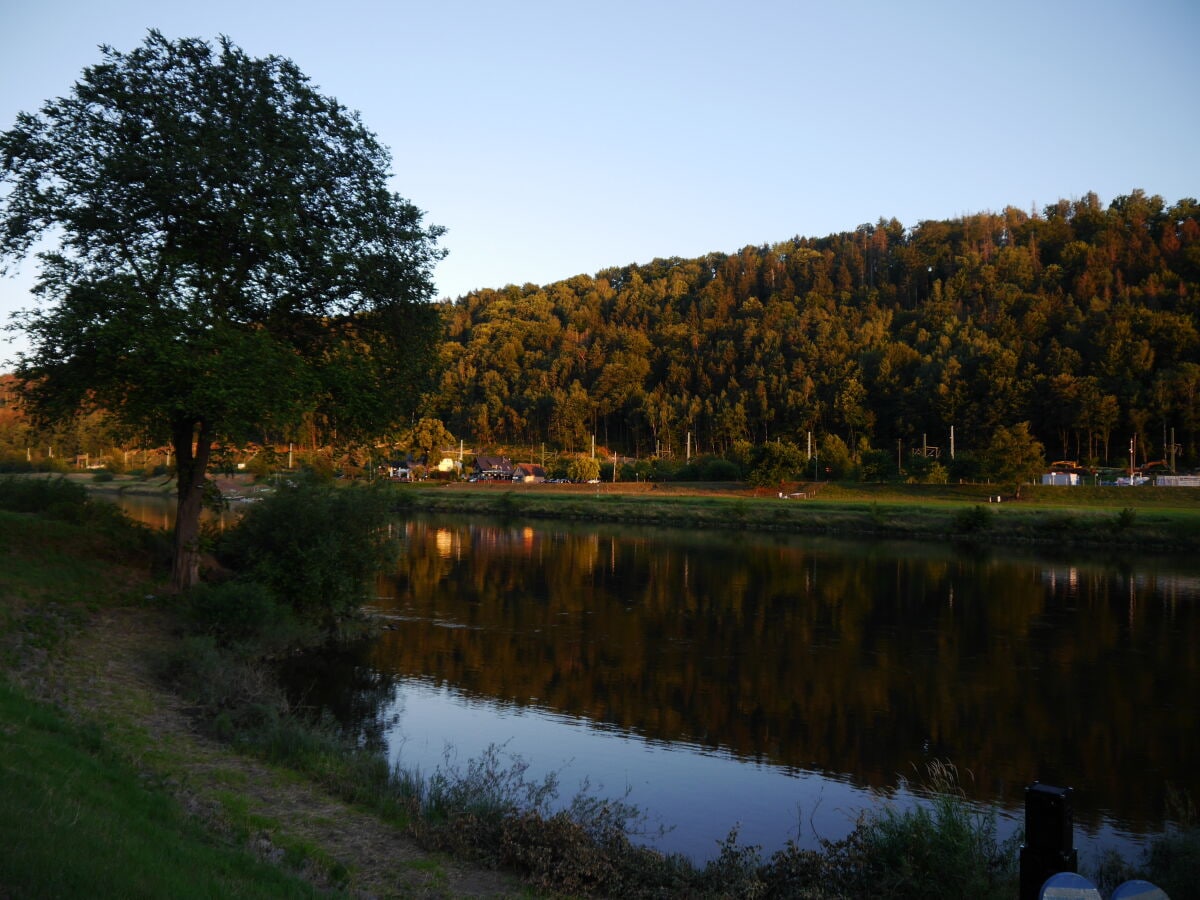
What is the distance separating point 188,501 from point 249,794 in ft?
36.6

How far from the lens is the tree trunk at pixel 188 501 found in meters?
18.4

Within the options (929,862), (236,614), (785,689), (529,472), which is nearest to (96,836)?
(929,862)

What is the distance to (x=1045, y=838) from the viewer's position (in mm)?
3562

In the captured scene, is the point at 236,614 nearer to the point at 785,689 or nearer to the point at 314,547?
the point at 314,547

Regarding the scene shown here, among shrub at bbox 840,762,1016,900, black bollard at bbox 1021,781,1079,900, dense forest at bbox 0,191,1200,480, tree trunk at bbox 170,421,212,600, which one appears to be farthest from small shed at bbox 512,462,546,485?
black bollard at bbox 1021,781,1079,900

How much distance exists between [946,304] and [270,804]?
140667 mm

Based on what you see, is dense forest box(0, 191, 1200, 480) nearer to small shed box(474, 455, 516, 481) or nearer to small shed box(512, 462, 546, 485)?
small shed box(474, 455, 516, 481)

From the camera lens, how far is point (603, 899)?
7883 millimetres

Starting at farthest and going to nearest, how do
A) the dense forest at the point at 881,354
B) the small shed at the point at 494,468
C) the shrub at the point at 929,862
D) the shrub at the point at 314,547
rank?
the small shed at the point at 494,468 → the dense forest at the point at 881,354 → the shrub at the point at 314,547 → the shrub at the point at 929,862

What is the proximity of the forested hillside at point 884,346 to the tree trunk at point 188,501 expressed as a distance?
5791cm

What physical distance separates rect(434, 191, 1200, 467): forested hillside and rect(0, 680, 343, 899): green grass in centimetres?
6987

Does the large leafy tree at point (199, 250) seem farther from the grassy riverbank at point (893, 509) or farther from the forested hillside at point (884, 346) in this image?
the forested hillside at point (884, 346)

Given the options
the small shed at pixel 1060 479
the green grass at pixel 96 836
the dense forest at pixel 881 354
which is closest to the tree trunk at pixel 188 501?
the green grass at pixel 96 836

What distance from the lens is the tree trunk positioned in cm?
1839
